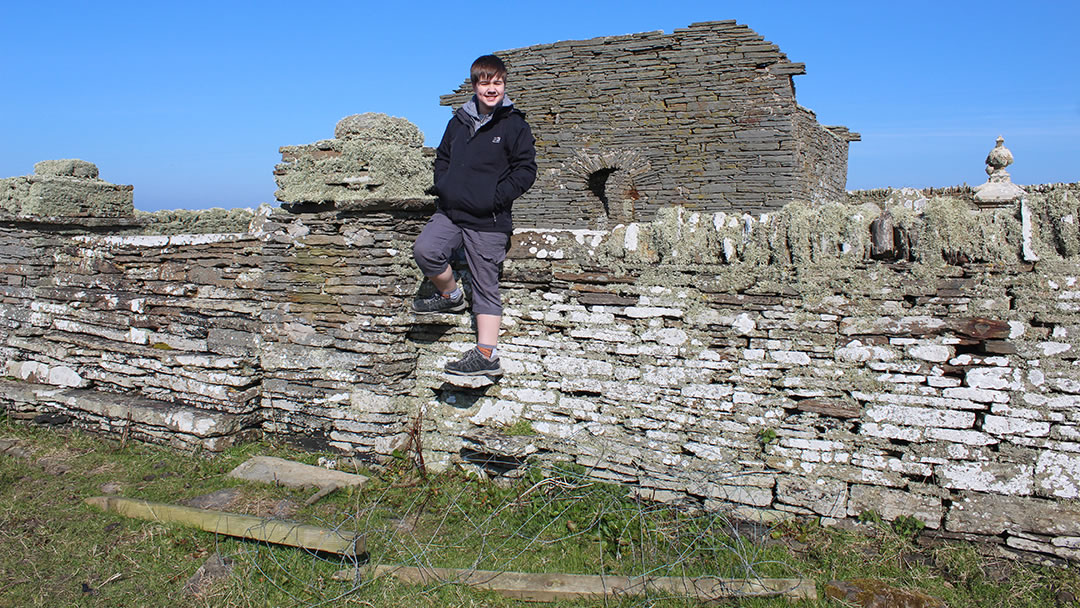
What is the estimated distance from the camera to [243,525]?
396 centimetres

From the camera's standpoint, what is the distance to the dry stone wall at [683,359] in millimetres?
3658

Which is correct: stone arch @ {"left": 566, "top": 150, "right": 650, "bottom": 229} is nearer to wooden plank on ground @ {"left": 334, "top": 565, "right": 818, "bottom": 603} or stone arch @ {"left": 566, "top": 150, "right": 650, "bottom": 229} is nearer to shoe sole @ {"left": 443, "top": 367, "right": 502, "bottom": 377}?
shoe sole @ {"left": 443, "top": 367, "right": 502, "bottom": 377}

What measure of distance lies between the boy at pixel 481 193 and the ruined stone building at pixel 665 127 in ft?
31.3

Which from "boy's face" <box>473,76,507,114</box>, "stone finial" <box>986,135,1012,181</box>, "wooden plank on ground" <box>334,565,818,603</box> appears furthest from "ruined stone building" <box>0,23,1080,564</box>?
"stone finial" <box>986,135,1012,181</box>

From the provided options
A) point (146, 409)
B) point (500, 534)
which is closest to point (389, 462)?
point (500, 534)

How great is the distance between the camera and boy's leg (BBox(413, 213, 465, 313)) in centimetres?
432

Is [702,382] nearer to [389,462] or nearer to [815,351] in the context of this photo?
[815,351]

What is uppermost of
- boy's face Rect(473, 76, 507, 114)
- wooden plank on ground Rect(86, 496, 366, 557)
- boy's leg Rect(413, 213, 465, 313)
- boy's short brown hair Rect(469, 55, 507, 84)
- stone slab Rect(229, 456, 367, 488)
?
boy's short brown hair Rect(469, 55, 507, 84)

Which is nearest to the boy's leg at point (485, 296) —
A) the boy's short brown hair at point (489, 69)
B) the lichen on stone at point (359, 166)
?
the lichen on stone at point (359, 166)

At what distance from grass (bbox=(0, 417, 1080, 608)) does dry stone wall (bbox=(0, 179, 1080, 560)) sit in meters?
0.21

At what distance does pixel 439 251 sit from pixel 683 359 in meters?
1.69

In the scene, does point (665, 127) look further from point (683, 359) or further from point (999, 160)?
point (683, 359)

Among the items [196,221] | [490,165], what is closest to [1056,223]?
[490,165]

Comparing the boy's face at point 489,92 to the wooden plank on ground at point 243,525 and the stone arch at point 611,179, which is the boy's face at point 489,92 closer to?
the wooden plank on ground at point 243,525
